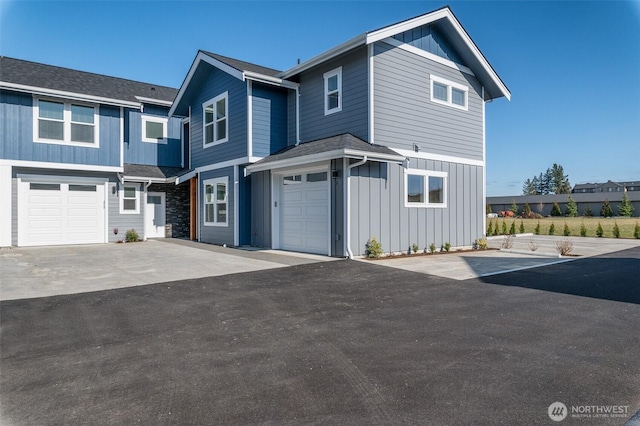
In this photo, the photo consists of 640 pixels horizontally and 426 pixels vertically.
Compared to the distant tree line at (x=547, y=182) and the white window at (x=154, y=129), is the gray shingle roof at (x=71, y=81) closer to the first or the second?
the white window at (x=154, y=129)

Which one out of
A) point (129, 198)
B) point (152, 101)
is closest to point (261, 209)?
point (129, 198)

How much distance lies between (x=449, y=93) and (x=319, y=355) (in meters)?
12.1

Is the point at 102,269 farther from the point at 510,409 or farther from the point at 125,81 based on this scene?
the point at 125,81

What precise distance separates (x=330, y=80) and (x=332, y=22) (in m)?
2.97

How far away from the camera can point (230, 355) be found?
3.84 m

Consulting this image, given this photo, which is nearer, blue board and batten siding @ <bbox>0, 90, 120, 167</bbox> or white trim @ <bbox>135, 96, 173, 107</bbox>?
blue board and batten siding @ <bbox>0, 90, 120, 167</bbox>

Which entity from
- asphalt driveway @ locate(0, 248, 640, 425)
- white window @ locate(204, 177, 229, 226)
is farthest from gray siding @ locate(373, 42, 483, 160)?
white window @ locate(204, 177, 229, 226)

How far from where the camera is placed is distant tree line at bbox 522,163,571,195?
9862cm

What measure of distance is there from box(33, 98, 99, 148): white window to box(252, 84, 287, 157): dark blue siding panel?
7190 mm

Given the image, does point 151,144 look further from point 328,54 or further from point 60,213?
point 328,54

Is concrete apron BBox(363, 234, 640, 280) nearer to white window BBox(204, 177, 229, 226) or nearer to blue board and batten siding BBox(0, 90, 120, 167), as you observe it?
white window BBox(204, 177, 229, 226)

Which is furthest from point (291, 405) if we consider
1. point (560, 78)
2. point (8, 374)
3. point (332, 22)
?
point (560, 78)

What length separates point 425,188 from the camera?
12375 mm

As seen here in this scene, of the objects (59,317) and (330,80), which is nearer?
(59,317)
